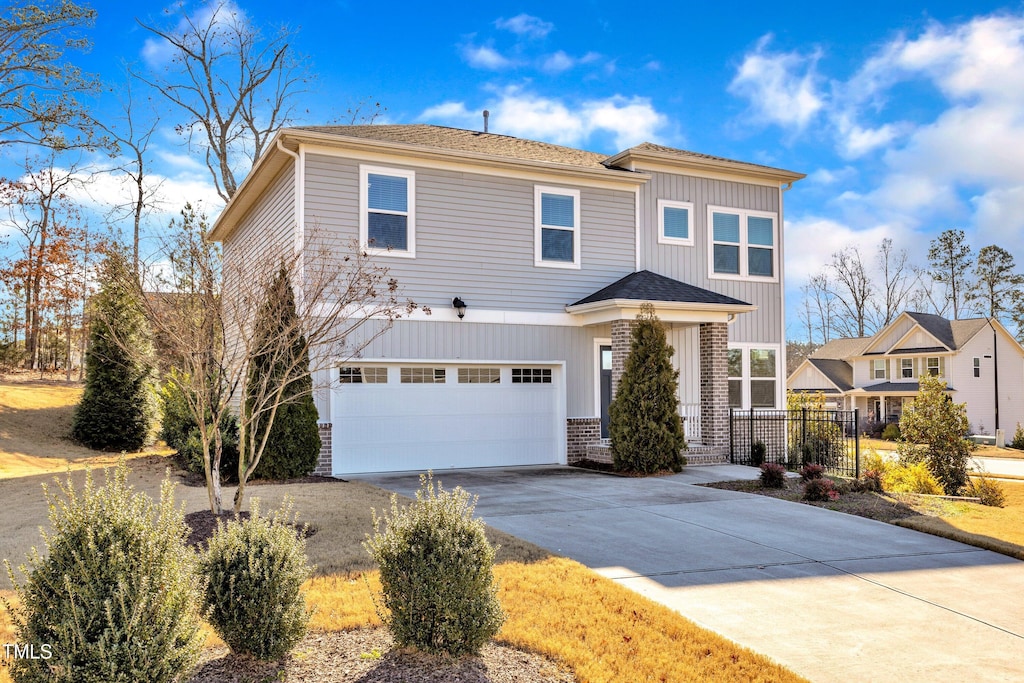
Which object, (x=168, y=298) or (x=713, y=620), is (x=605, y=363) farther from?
(x=713, y=620)

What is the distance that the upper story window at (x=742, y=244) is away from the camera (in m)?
17.2

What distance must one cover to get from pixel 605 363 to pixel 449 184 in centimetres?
486

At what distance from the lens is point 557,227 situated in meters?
15.6

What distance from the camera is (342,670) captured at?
4.50m

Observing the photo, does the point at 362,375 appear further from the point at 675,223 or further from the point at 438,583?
the point at 438,583

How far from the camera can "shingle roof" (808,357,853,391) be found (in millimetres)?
44281

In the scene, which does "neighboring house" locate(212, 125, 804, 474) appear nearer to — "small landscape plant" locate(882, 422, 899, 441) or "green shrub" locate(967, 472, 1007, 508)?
"green shrub" locate(967, 472, 1007, 508)

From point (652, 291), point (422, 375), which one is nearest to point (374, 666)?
point (422, 375)

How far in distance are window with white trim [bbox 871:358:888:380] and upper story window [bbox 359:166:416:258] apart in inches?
1438

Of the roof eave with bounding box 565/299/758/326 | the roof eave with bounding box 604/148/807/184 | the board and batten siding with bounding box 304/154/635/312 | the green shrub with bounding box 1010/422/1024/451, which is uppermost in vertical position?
the roof eave with bounding box 604/148/807/184

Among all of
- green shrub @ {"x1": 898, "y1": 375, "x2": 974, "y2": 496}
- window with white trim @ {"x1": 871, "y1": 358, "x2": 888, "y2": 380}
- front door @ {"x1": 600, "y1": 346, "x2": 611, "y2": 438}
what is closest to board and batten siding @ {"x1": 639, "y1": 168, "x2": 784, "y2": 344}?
front door @ {"x1": 600, "y1": 346, "x2": 611, "y2": 438}

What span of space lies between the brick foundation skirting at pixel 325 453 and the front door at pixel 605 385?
5.66 meters

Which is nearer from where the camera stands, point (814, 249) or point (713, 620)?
point (713, 620)

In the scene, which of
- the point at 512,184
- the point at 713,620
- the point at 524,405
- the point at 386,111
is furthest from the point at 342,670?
the point at 386,111
